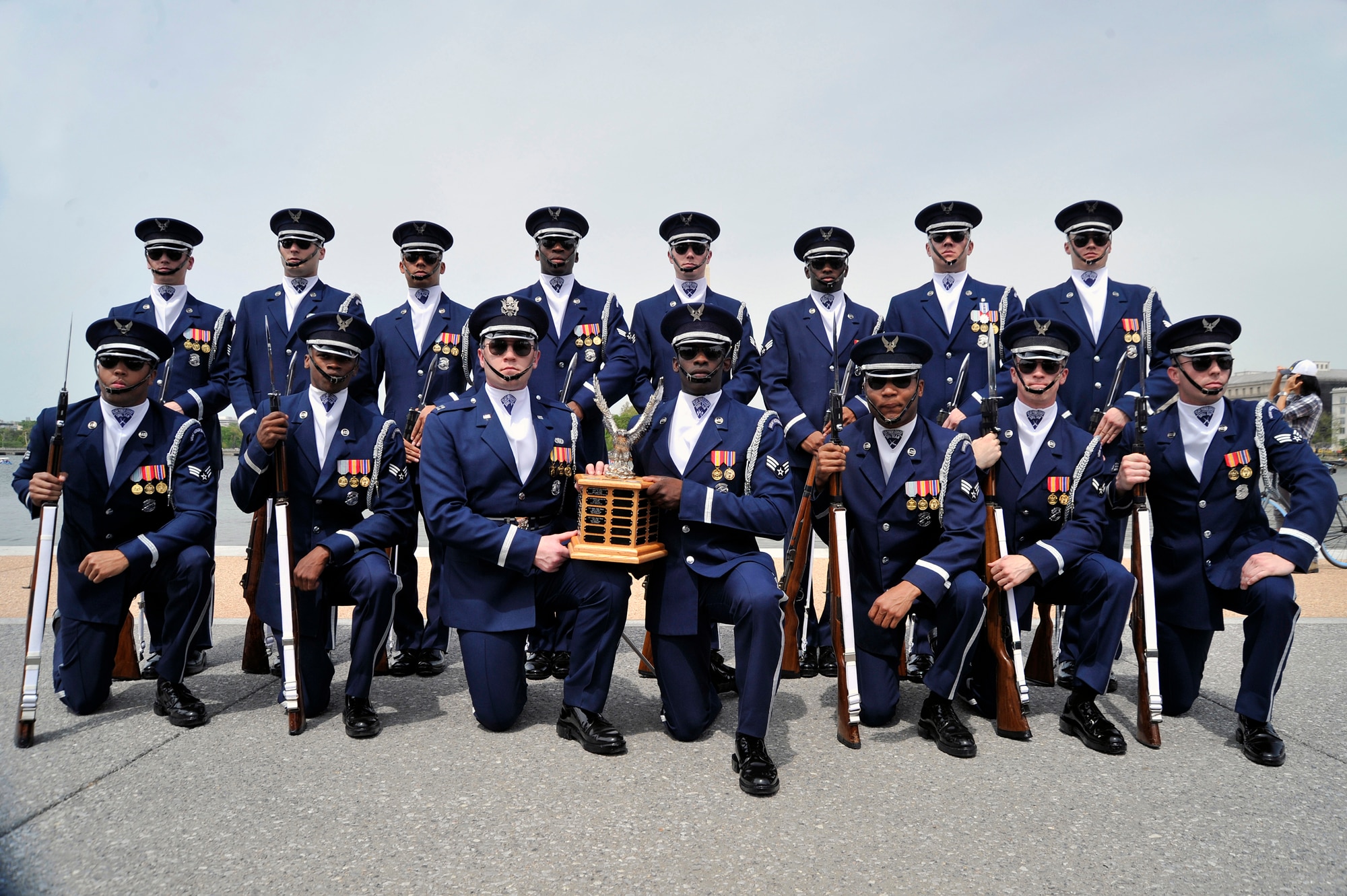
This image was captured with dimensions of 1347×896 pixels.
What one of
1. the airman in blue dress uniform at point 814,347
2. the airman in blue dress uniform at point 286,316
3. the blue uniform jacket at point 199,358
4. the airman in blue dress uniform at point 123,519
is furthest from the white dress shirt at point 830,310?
the blue uniform jacket at point 199,358

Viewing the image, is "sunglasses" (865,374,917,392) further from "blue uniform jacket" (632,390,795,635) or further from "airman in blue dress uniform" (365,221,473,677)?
"airman in blue dress uniform" (365,221,473,677)

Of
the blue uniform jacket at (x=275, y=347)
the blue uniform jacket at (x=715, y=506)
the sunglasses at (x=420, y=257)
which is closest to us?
the blue uniform jacket at (x=715, y=506)

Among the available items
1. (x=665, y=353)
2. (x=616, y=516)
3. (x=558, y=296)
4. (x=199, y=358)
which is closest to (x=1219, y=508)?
(x=616, y=516)

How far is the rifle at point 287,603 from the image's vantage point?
13.6 ft

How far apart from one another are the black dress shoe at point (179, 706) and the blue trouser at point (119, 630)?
0.05 meters

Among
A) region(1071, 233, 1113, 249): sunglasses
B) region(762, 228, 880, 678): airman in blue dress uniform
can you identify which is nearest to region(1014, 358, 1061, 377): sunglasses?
region(762, 228, 880, 678): airman in blue dress uniform

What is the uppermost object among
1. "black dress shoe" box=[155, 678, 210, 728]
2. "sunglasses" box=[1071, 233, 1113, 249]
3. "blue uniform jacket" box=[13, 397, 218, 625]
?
"sunglasses" box=[1071, 233, 1113, 249]

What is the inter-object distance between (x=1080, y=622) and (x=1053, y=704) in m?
0.65

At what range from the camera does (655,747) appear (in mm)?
4031

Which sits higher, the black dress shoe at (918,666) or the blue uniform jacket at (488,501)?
the blue uniform jacket at (488,501)

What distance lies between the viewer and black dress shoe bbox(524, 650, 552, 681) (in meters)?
5.29

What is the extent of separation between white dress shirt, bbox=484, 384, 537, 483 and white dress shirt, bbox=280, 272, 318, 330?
2.11 metres

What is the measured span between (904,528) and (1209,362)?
1796mm

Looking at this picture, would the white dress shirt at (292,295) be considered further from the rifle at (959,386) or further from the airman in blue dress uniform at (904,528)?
the rifle at (959,386)
